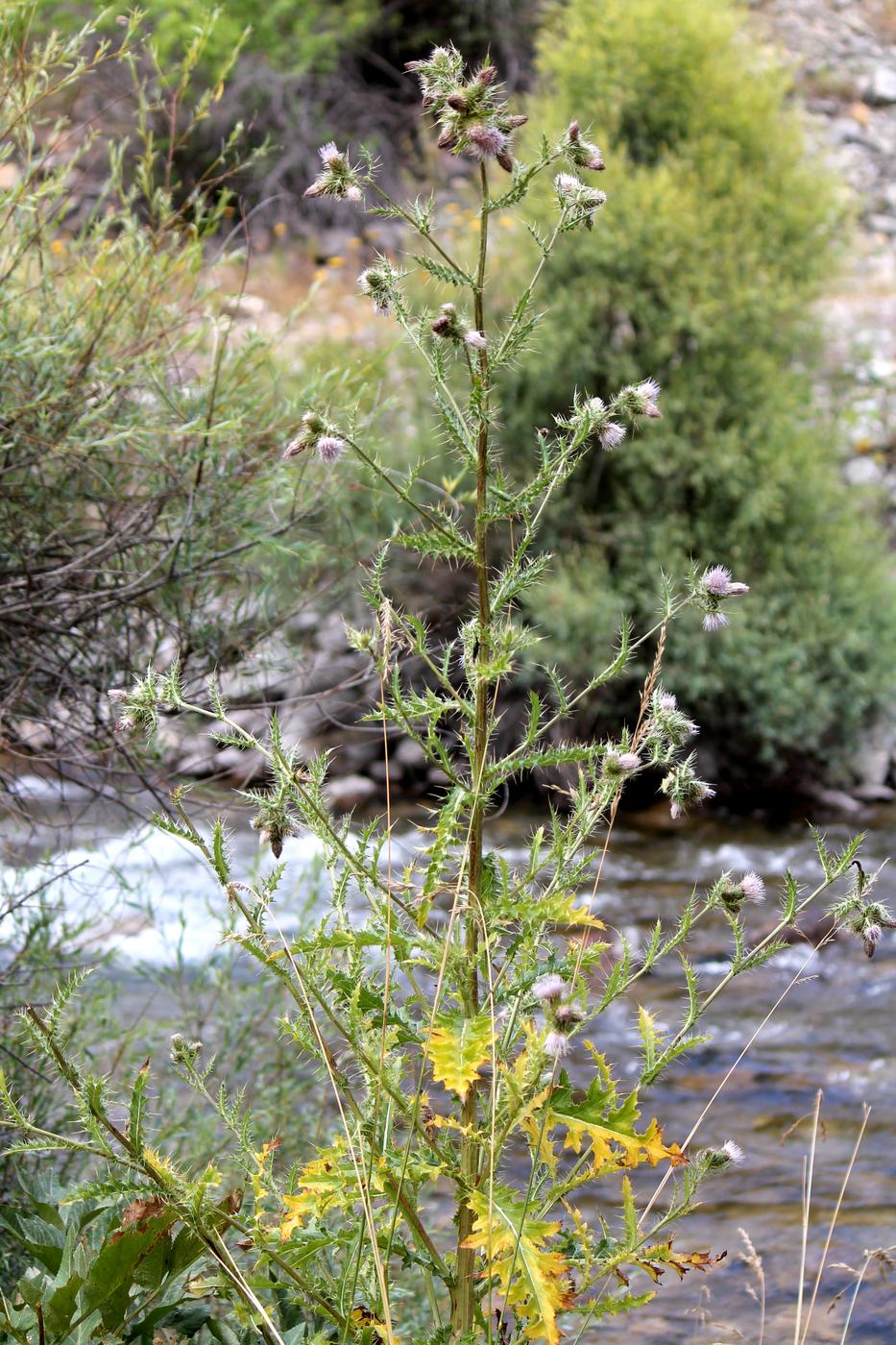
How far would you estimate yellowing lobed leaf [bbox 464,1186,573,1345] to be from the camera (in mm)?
1416

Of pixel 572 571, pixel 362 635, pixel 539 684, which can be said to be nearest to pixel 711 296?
pixel 572 571

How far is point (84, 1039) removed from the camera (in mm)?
3100

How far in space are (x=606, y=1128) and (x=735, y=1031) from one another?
3696mm

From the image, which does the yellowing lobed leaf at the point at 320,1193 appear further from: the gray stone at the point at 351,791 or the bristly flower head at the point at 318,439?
the gray stone at the point at 351,791

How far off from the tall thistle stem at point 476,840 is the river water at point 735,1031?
450 mm

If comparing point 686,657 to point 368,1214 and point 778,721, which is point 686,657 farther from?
point 368,1214

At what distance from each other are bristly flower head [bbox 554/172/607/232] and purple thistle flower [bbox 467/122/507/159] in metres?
0.15

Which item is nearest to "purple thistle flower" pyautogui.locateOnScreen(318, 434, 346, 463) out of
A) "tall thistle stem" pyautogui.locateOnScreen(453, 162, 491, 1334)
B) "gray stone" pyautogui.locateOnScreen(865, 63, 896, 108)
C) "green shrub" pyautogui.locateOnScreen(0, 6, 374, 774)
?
"tall thistle stem" pyautogui.locateOnScreen(453, 162, 491, 1334)

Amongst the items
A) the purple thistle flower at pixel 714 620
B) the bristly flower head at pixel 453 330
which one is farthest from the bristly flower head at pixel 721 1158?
the bristly flower head at pixel 453 330

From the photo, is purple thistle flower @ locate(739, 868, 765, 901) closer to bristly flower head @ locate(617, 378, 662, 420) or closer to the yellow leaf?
the yellow leaf

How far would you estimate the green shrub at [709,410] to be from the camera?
7645 mm

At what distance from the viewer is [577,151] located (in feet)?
5.18

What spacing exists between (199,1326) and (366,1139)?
16.9 inches

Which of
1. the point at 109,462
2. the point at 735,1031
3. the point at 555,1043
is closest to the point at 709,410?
the point at 735,1031
